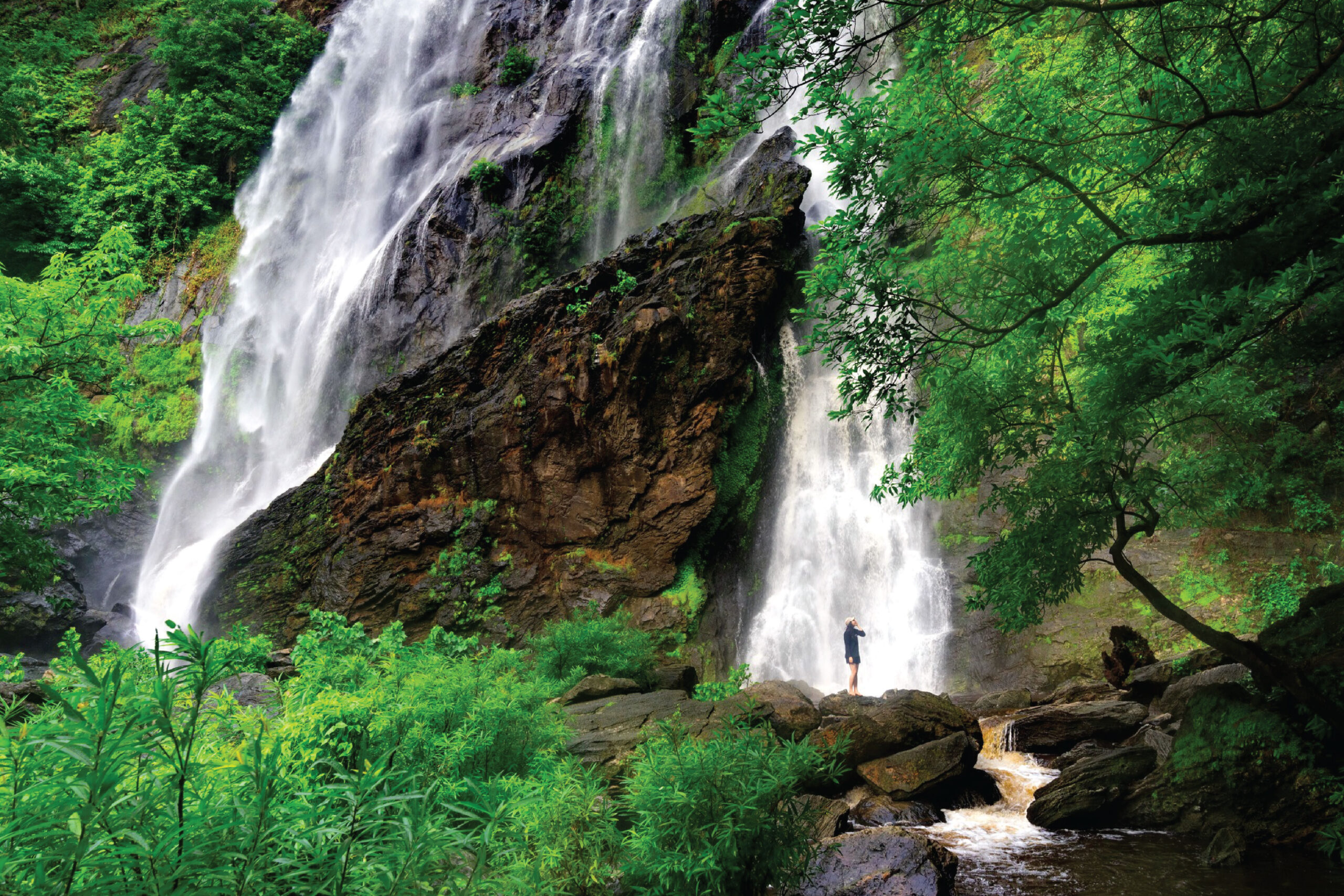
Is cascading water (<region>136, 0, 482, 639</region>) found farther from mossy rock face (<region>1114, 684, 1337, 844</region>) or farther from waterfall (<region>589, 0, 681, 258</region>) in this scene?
mossy rock face (<region>1114, 684, 1337, 844</region>)

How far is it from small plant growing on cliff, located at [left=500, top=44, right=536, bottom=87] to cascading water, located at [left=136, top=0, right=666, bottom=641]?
628mm

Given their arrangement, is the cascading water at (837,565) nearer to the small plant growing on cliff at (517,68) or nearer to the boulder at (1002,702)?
the boulder at (1002,702)

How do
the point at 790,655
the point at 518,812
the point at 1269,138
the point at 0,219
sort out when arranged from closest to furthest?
1. the point at 518,812
2. the point at 1269,138
3. the point at 790,655
4. the point at 0,219

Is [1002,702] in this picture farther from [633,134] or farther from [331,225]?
[331,225]

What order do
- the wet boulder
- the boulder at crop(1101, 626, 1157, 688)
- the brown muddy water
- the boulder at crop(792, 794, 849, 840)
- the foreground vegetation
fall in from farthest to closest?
the boulder at crop(1101, 626, 1157, 688), the wet boulder, the boulder at crop(792, 794, 849, 840), the brown muddy water, the foreground vegetation

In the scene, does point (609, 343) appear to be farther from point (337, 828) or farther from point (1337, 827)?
point (337, 828)

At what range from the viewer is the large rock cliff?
49.9ft

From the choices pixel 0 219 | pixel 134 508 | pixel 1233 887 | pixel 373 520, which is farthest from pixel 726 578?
pixel 0 219

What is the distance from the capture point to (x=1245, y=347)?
5.09m

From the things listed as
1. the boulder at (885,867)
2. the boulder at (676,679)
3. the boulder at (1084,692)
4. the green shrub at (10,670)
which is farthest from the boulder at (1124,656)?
the green shrub at (10,670)

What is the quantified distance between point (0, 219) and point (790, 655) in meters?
34.0

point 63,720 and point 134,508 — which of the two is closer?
point 63,720

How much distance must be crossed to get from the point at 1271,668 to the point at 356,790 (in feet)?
25.3

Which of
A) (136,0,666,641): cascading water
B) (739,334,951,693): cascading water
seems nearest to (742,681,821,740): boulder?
(739,334,951,693): cascading water
